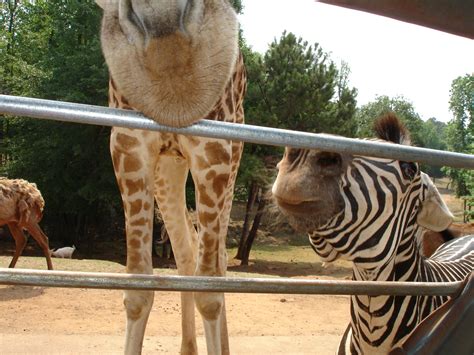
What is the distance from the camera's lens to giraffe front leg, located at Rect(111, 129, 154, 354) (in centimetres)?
272

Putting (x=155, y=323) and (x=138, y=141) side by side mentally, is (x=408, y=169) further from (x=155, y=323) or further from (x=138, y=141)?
(x=155, y=323)

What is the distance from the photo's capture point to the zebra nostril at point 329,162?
1.98 meters

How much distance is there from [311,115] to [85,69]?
8374mm

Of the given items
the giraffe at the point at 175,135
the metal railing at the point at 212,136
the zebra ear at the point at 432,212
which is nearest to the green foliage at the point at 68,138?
the giraffe at the point at 175,135

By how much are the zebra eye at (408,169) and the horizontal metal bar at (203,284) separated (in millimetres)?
855

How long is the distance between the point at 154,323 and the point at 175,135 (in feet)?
12.0

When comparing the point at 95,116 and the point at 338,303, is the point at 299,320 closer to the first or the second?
the point at 338,303

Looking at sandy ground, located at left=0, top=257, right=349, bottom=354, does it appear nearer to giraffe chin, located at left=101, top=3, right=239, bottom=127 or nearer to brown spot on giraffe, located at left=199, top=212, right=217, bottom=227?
brown spot on giraffe, located at left=199, top=212, right=217, bottom=227

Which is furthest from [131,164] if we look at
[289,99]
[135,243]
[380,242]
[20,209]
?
[289,99]

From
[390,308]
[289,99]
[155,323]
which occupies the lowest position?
[155,323]

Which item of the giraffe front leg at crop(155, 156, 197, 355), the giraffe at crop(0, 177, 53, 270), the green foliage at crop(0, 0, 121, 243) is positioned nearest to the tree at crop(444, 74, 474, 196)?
the green foliage at crop(0, 0, 121, 243)

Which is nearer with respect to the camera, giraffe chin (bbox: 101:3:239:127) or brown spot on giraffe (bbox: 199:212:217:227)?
giraffe chin (bbox: 101:3:239:127)

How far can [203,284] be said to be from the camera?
1.38 metres

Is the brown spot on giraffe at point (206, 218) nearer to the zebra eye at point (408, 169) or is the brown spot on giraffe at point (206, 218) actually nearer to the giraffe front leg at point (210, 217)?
the giraffe front leg at point (210, 217)
